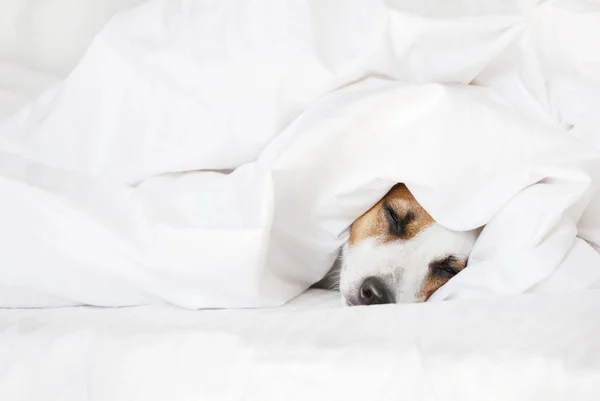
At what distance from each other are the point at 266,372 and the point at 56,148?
659mm

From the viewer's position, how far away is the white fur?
121 cm

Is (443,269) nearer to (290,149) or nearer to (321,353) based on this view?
(290,149)

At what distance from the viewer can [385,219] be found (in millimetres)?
1225

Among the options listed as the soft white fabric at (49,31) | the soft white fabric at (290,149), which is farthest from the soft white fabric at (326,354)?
the soft white fabric at (49,31)

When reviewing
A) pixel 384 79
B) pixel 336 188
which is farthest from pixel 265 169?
pixel 384 79

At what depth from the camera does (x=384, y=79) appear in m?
1.08

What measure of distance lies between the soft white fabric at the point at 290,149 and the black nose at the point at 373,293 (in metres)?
0.08

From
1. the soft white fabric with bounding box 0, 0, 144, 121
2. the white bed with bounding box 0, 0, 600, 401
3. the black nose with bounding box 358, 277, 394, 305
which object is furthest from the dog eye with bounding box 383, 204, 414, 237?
the soft white fabric with bounding box 0, 0, 144, 121

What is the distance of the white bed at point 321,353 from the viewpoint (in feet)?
2.13

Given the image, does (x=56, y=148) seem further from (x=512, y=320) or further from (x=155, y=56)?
(x=512, y=320)

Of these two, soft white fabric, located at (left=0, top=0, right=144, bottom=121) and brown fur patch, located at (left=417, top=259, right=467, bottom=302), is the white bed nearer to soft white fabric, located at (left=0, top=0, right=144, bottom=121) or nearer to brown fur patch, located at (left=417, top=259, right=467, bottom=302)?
brown fur patch, located at (left=417, top=259, right=467, bottom=302)

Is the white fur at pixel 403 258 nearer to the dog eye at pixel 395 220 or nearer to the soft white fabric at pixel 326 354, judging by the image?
the dog eye at pixel 395 220

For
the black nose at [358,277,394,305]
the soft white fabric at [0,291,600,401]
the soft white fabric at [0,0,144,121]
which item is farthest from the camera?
the soft white fabric at [0,0,144,121]

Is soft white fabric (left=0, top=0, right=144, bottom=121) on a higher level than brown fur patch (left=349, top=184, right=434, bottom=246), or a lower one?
higher
